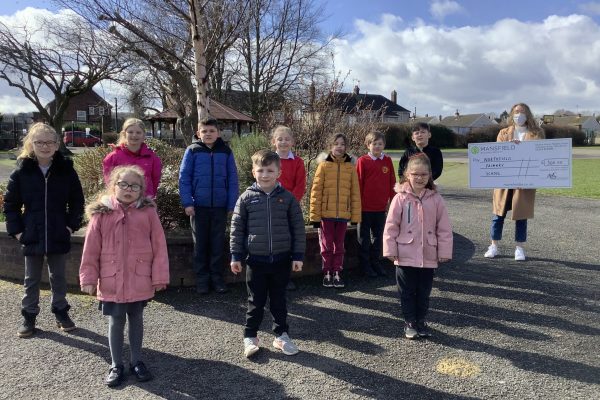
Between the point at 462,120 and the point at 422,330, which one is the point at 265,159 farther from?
the point at 462,120

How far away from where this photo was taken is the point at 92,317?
176 inches

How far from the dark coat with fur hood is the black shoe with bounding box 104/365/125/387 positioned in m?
1.35

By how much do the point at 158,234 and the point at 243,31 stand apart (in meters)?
4.75

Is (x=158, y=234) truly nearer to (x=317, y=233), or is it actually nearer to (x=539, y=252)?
(x=317, y=233)

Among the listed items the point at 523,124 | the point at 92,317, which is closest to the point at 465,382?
the point at 92,317

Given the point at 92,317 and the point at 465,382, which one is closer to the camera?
the point at 465,382

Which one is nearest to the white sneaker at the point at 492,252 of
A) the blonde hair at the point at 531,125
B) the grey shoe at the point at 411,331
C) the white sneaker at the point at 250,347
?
the blonde hair at the point at 531,125

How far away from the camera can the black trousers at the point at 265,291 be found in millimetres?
3777

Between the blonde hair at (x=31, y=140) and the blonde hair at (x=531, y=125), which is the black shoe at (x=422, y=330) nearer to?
the blonde hair at (x=31, y=140)

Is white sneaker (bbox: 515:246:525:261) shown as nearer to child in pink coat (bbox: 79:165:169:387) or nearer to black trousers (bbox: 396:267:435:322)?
black trousers (bbox: 396:267:435:322)

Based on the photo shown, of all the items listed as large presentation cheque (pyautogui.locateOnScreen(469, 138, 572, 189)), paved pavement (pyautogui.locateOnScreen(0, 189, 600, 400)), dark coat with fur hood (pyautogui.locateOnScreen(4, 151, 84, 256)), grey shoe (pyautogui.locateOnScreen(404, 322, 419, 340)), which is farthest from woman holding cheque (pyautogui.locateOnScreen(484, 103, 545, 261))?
dark coat with fur hood (pyautogui.locateOnScreen(4, 151, 84, 256))

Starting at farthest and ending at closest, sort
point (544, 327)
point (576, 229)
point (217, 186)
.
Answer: point (576, 229) < point (217, 186) < point (544, 327)

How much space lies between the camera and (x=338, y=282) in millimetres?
5289

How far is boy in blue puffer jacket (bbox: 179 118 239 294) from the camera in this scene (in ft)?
16.2
